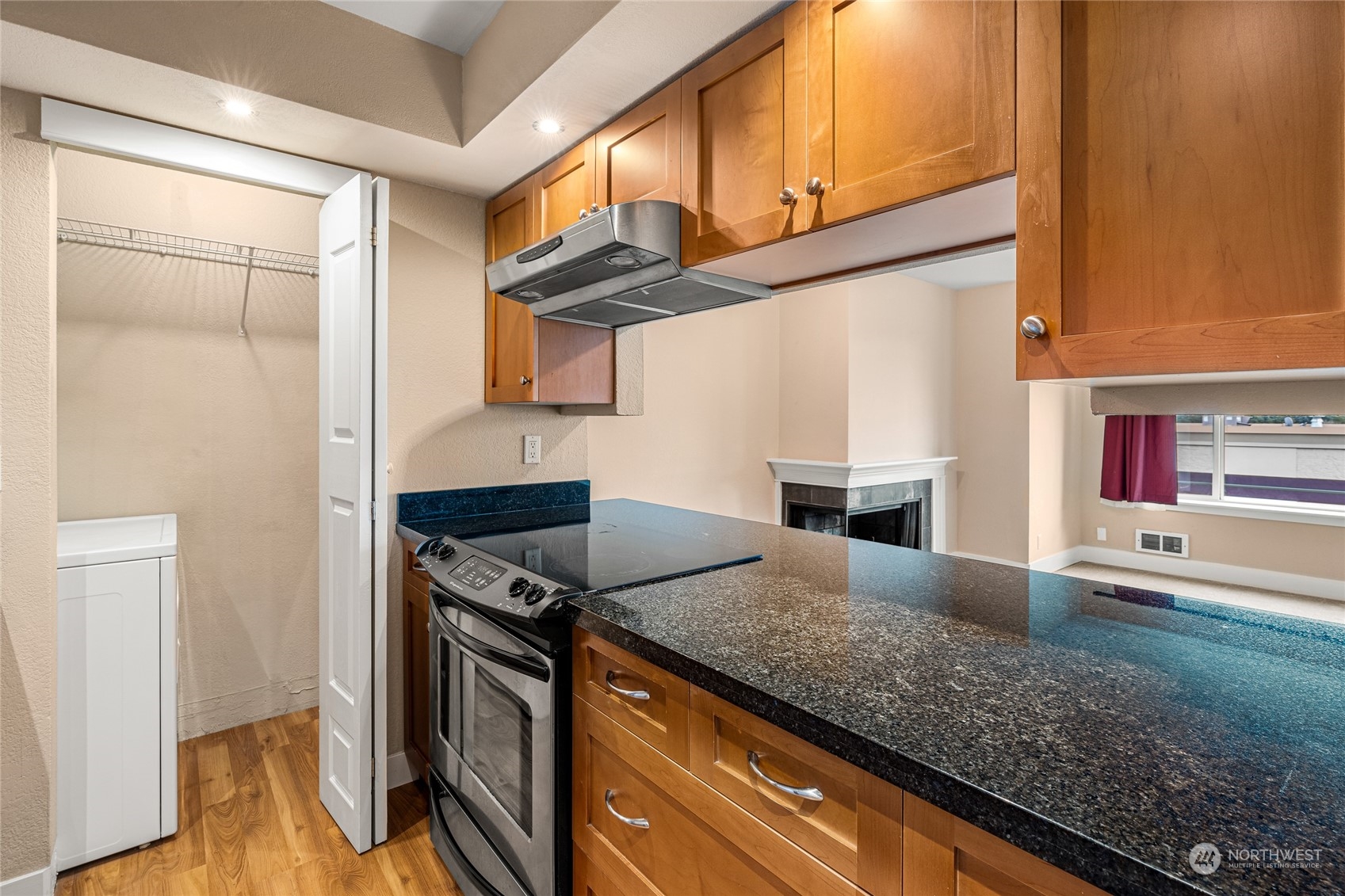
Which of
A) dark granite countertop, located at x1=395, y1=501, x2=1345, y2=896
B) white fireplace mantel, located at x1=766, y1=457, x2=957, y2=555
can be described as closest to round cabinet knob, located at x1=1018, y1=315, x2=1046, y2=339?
dark granite countertop, located at x1=395, y1=501, x2=1345, y2=896

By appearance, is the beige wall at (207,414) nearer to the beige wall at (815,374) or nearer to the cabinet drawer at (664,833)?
the cabinet drawer at (664,833)

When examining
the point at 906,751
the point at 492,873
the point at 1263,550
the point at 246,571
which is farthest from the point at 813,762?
the point at 1263,550

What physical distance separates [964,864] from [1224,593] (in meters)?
5.58

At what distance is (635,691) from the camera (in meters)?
1.16

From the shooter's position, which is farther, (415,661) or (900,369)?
(900,369)

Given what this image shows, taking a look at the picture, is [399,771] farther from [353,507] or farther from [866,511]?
[866,511]

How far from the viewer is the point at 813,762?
2.76 feet

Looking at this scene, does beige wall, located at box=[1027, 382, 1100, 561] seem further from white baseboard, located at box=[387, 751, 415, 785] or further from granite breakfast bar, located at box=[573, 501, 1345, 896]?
white baseboard, located at box=[387, 751, 415, 785]

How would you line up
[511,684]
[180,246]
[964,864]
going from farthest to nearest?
[180,246] → [511,684] → [964,864]

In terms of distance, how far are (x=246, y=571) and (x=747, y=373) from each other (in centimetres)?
282

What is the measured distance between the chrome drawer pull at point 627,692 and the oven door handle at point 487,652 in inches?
6.2

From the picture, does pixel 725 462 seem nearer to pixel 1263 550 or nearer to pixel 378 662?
pixel 378 662

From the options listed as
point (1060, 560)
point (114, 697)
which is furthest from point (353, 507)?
point (1060, 560)

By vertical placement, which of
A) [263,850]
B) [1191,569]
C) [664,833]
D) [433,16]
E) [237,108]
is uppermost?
[433,16]
